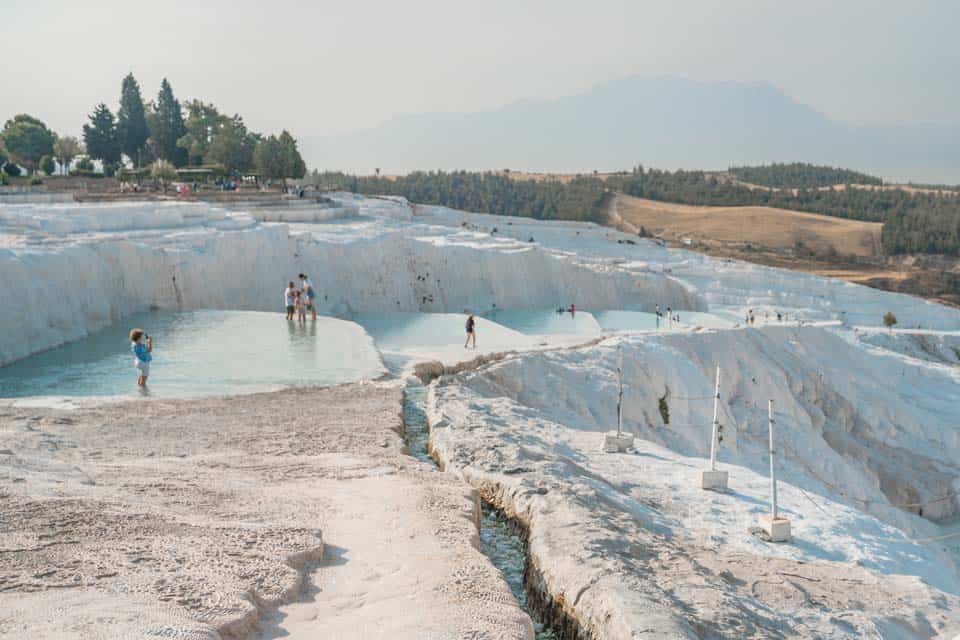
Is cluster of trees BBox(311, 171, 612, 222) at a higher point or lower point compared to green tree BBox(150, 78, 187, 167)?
lower

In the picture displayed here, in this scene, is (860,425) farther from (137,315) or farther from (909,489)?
(137,315)

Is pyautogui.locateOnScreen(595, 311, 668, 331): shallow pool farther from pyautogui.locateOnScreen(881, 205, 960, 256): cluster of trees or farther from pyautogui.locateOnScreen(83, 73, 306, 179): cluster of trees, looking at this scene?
pyautogui.locateOnScreen(881, 205, 960, 256): cluster of trees

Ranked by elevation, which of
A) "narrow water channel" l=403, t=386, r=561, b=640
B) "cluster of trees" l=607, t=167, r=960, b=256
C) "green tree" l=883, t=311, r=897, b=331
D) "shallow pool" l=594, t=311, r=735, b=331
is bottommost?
"green tree" l=883, t=311, r=897, b=331

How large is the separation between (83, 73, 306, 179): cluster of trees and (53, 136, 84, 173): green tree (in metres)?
2.06

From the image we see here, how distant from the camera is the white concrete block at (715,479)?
9523 millimetres

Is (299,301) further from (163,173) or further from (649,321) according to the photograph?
(163,173)

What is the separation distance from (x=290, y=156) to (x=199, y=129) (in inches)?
501

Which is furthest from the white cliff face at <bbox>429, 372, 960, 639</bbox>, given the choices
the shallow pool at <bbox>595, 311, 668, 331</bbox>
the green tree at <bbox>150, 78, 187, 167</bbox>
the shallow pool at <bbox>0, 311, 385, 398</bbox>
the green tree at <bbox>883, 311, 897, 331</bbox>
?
the green tree at <bbox>150, 78, 187, 167</bbox>

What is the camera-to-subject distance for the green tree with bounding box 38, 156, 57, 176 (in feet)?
141

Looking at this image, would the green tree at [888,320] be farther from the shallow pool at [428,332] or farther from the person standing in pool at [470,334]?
the person standing in pool at [470,334]

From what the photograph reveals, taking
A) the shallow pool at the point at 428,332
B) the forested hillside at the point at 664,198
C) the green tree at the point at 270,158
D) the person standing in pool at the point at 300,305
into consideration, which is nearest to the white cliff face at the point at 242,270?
the shallow pool at the point at 428,332

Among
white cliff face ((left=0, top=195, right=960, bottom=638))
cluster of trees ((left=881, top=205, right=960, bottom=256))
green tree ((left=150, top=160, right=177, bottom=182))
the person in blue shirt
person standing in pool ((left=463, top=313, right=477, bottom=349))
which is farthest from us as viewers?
cluster of trees ((left=881, top=205, right=960, bottom=256))

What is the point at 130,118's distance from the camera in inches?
1757

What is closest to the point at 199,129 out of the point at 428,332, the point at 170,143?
the point at 170,143
